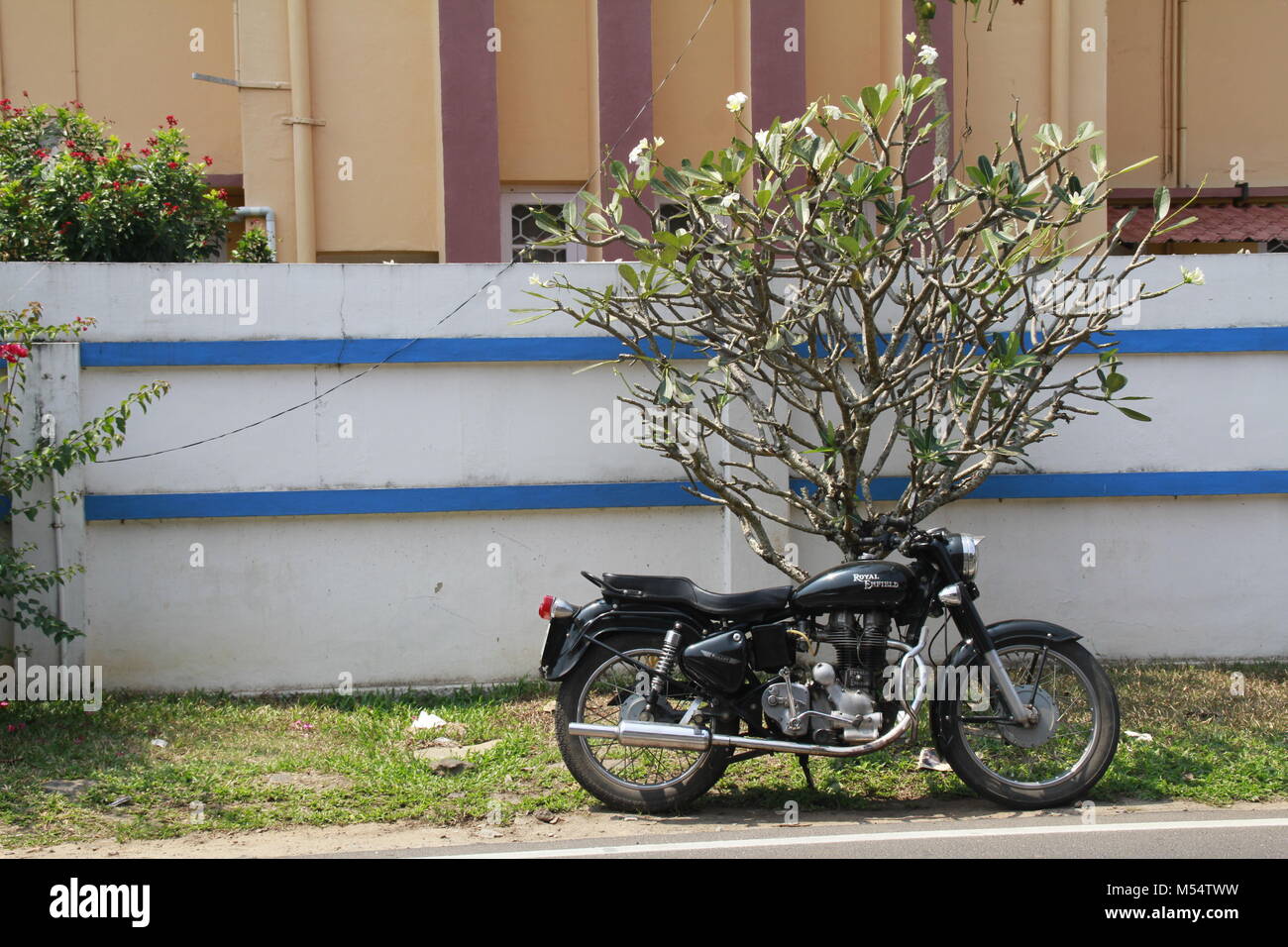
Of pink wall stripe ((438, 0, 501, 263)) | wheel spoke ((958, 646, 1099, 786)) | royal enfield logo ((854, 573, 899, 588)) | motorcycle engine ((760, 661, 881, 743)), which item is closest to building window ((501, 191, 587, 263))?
pink wall stripe ((438, 0, 501, 263))

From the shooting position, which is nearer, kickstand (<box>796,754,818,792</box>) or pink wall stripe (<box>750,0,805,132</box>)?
kickstand (<box>796,754,818,792</box>)

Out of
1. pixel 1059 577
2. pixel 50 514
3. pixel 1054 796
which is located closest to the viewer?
pixel 1054 796

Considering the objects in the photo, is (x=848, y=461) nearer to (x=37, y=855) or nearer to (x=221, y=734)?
(x=221, y=734)

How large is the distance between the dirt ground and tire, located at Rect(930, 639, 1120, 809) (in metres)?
0.09

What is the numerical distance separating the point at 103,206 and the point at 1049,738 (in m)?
6.18

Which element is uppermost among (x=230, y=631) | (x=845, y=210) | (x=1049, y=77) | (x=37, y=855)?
(x=1049, y=77)

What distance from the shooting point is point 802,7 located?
10.6 m

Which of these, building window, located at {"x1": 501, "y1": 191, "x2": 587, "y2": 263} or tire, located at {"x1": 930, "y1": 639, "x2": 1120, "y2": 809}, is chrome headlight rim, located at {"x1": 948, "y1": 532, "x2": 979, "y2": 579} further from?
building window, located at {"x1": 501, "y1": 191, "x2": 587, "y2": 263}

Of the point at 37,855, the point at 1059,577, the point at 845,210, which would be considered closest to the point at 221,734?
the point at 37,855

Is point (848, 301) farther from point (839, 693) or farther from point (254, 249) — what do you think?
point (254, 249)

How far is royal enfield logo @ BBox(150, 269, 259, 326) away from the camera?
6.88m

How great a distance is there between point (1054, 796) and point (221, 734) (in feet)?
13.8

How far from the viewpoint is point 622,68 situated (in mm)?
10453

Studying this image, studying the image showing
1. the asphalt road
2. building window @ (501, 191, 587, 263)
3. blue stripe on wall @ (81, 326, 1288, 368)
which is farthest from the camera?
building window @ (501, 191, 587, 263)
